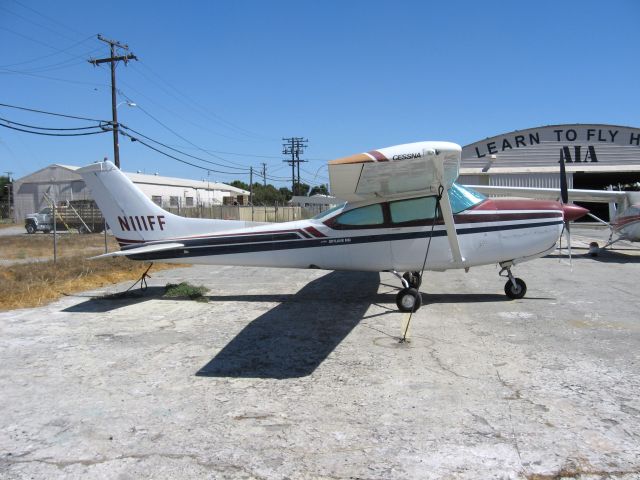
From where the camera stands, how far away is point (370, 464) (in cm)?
307

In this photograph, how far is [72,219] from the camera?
124 feet

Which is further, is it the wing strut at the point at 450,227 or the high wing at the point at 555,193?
the high wing at the point at 555,193

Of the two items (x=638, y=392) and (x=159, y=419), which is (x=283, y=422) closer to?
(x=159, y=419)

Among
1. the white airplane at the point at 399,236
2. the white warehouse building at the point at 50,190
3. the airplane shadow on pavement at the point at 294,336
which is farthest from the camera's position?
the white warehouse building at the point at 50,190

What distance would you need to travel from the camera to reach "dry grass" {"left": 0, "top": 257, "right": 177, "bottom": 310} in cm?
864

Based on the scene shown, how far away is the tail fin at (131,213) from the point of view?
9094mm

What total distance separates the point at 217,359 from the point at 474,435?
117 inches

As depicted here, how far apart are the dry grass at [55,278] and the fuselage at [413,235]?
433cm

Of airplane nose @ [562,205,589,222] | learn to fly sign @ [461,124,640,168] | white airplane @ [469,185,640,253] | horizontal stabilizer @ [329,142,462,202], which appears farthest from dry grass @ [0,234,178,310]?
learn to fly sign @ [461,124,640,168]

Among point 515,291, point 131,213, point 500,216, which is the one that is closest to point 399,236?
point 500,216

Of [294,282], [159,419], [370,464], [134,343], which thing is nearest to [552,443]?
[370,464]

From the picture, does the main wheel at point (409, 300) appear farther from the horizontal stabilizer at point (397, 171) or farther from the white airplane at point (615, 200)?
the white airplane at point (615, 200)

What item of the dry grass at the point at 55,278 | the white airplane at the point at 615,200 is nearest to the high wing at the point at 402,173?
the dry grass at the point at 55,278

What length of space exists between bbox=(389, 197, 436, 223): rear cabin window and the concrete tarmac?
1520 millimetres
